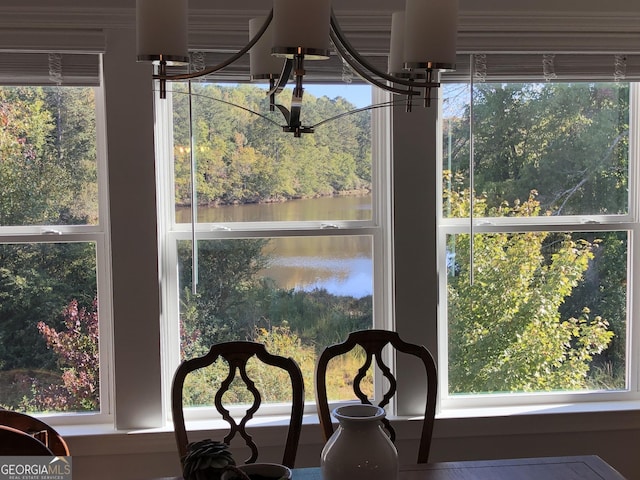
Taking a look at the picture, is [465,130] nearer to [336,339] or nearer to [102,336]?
[336,339]

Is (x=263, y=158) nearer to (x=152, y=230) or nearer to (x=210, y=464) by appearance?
(x=152, y=230)

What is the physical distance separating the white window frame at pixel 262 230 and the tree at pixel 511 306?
0.97 feet

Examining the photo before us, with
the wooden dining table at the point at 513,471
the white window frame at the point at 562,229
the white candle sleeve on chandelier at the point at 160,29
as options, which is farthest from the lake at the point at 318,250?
the white candle sleeve on chandelier at the point at 160,29

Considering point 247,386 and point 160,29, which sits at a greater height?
point 160,29

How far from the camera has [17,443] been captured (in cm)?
167

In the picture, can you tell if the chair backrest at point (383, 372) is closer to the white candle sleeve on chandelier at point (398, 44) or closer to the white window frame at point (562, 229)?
the white window frame at point (562, 229)

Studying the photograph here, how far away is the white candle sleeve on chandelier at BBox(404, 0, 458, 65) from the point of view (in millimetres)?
1432

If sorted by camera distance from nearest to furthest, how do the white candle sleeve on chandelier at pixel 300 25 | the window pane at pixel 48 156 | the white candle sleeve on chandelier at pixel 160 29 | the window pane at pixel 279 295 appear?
the white candle sleeve on chandelier at pixel 300 25 < the white candle sleeve on chandelier at pixel 160 29 < the window pane at pixel 48 156 < the window pane at pixel 279 295

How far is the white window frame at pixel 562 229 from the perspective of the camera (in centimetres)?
292

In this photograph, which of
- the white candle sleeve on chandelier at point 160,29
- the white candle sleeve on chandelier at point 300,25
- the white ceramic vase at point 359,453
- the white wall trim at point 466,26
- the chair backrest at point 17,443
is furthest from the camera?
the white wall trim at point 466,26

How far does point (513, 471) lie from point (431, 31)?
1266mm

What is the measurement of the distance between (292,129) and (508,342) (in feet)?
5.78

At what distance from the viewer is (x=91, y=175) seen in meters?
2.75

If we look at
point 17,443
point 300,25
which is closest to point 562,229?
point 300,25
